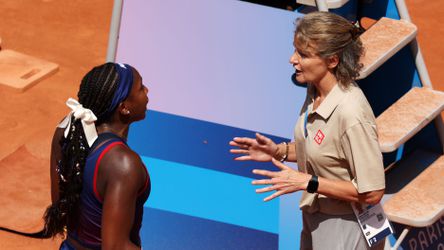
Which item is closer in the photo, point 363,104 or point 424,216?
point 363,104

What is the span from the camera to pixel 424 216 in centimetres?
401

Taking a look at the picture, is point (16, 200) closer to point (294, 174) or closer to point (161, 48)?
point (161, 48)

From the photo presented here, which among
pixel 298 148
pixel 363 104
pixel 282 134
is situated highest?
pixel 363 104

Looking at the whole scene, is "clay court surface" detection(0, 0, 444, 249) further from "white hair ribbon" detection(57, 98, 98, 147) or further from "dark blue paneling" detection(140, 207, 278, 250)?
"white hair ribbon" detection(57, 98, 98, 147)

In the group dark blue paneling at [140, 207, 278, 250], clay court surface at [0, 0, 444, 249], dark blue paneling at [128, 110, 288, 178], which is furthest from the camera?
clay court surface at [0, 0, 444, 249]

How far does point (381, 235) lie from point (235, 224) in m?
1.06

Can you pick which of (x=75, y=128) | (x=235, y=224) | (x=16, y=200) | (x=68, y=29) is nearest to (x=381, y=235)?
(x=235, y=224)

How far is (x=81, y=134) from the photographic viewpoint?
3.02 metres

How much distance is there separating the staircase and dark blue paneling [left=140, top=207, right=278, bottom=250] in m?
0.70

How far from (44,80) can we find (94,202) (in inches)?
164

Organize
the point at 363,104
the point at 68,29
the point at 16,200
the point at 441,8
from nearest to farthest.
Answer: the point at 363,104 → the point at 16,200 → the point at 68,29 → the point at 441,8

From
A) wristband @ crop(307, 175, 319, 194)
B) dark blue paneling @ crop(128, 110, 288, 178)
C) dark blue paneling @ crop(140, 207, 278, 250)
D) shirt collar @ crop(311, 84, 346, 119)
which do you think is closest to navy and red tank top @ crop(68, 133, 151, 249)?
wristband @ crop(307, 175, 319, 194)

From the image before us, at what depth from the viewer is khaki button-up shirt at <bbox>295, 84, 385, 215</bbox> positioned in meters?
3.16

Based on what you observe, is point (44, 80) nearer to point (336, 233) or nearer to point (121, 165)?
point (336, 233)
